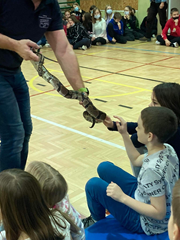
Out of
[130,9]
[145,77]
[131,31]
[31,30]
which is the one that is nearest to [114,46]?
[131,31]

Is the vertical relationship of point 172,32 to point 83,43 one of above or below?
above

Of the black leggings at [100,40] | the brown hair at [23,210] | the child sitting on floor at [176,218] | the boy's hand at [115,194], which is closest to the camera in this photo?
the child sitting on floor at [176,218]

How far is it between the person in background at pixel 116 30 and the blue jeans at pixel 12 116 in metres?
10.1

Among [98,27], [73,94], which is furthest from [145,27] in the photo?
[73,94]

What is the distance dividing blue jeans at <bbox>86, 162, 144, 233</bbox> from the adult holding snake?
62cm

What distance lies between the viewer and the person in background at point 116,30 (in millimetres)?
12008

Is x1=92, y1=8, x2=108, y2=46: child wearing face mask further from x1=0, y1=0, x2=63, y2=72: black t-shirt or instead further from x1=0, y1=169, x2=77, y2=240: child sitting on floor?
x1=0, y1=169, x2=77, y2=240: child sitting on floor

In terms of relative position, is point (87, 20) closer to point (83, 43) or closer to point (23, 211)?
point (83, 43)

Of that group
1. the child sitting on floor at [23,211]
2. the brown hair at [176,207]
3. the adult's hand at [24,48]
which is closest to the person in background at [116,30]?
the adult's hand at [24,48]

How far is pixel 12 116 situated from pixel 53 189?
707 mm

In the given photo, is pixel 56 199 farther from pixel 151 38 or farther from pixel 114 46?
pixel 151 38

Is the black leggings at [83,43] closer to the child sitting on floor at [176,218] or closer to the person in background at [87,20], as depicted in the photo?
the person in background at [87,20]

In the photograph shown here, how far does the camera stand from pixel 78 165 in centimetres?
329

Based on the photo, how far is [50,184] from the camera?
5.77 feet
